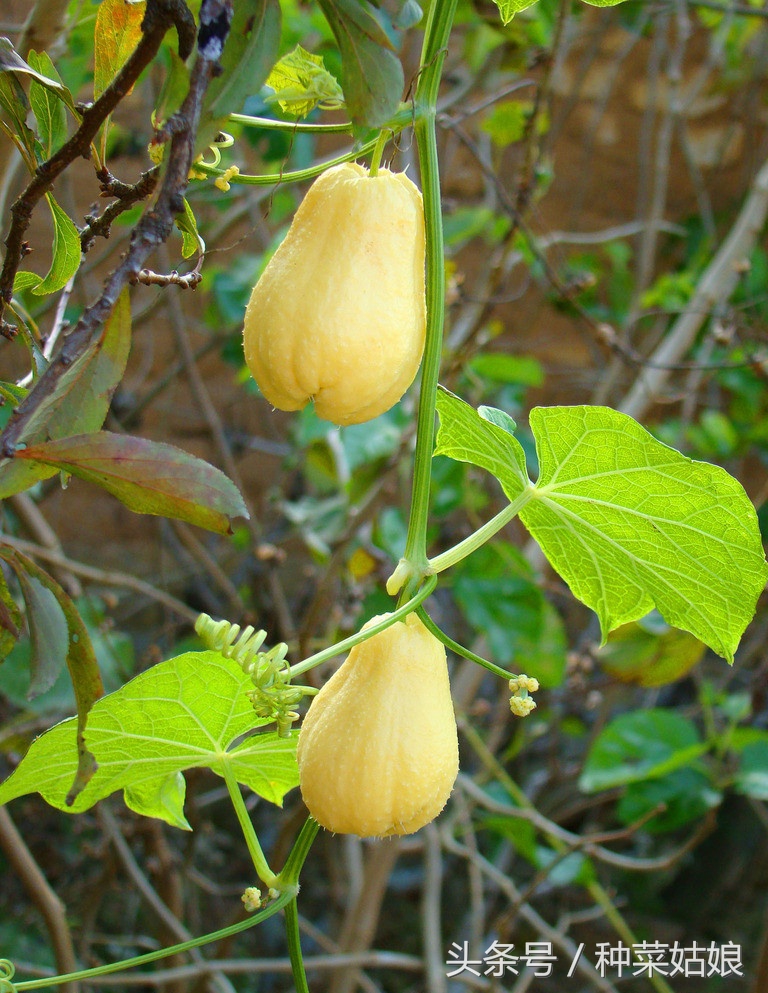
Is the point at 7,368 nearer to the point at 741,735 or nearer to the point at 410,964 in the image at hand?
the point at 410,964

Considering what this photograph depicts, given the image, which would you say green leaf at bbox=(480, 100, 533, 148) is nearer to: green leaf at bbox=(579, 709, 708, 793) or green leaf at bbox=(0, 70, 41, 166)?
green leaf at bbox=(579, 709, 708, 793)

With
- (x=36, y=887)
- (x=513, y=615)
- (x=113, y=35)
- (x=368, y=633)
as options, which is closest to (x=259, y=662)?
(x=368, y=633)

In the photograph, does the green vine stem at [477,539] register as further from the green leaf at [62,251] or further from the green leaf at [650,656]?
the green leaf at [650,656]

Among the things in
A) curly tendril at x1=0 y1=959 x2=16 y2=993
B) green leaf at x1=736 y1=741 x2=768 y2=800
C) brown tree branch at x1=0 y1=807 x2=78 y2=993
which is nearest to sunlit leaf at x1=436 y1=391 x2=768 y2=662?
curly tendril at x1=0 y1=959 x2=16 y2=993

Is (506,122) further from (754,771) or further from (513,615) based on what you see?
(754,771)

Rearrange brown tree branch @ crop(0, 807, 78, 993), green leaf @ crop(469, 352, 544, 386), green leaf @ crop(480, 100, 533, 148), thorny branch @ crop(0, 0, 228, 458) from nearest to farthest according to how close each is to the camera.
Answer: thorny branch @ crop(0, 0, 228, 458)
brown tree branch @ crop(0, 807, 78, 993)
green leaf @ crop(480, 100, 533, 148)
green leaf @ crop(469, 352, 544, 386)

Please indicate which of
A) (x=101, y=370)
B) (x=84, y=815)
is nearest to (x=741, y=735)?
(x=84, y=815)
